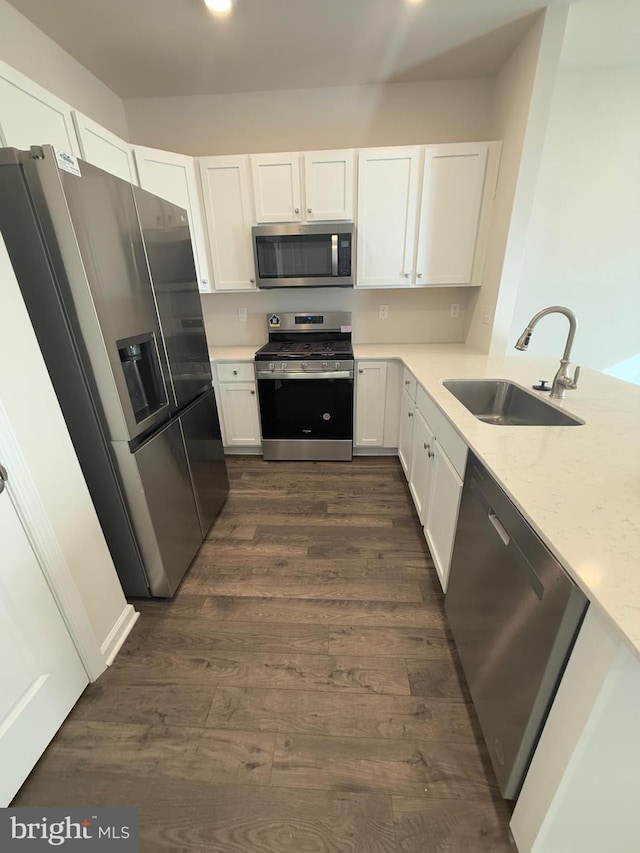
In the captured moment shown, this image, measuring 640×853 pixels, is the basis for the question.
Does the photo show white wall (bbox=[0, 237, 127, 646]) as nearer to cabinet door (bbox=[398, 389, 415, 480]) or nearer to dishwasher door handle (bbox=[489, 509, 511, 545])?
dishwasher door handle (bbox=[489, 509, 511, 545])

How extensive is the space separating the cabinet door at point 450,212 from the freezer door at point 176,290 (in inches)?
69.8

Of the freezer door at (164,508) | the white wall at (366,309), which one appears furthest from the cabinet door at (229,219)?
the freezer door at (164,508)

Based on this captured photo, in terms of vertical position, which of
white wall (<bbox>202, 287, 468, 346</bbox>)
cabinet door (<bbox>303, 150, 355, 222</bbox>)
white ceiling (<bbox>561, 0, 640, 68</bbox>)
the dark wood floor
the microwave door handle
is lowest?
the dark wood floor

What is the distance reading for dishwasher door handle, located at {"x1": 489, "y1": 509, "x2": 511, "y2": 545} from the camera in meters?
0.96

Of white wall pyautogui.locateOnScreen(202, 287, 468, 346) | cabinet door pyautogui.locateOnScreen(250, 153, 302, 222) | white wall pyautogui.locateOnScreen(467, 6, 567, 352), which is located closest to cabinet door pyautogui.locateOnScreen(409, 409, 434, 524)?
Answer: white wall pyautogui.locateOnScreen(467, 6, 567, 352)

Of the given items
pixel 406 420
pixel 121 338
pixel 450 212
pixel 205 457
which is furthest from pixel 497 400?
pixel 121 338

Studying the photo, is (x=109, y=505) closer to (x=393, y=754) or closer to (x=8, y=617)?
(x=8, y=617)

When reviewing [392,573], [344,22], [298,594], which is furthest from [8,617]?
[344,22]

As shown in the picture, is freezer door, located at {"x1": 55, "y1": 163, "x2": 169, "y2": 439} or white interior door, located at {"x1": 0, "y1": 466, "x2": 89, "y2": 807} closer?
white interior door, located at {"x1": 0, "y1": 466, "x2": 89, "y2": 807}

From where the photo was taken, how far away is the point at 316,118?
8.72ft

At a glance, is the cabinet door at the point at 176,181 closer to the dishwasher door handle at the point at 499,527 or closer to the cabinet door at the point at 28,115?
the cabinet door at the point at 28,115

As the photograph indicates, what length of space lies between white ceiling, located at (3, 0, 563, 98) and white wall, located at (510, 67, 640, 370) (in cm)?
76

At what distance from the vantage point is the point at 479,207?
250cm

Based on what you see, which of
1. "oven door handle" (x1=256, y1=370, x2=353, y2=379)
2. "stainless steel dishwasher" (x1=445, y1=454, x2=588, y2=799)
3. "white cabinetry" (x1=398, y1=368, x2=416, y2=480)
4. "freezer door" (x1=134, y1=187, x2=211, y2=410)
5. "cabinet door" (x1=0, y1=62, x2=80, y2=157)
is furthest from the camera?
"oven door handle" (x1=256, y1=370, x2=353, y2=379)
